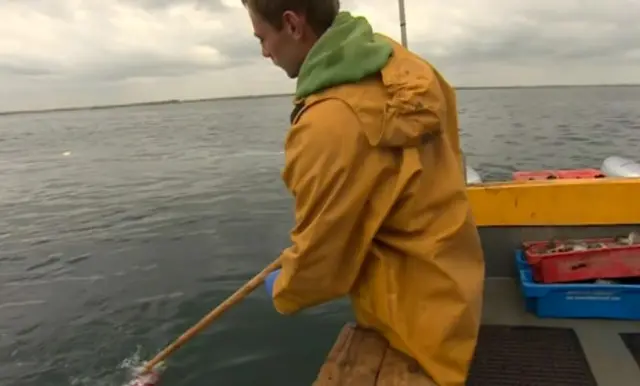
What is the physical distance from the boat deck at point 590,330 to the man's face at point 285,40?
227 centimetres

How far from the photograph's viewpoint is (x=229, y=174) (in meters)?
21.4

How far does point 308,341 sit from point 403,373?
14.9 ft

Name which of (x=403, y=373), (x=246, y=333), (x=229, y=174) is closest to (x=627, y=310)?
(x=403, y=373)

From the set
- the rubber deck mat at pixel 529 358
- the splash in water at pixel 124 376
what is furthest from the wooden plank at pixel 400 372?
the splash in water at pixel 124 376

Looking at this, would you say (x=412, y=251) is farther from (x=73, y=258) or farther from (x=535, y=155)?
(x=535, y=155)

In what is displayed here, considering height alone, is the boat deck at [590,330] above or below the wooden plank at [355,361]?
below

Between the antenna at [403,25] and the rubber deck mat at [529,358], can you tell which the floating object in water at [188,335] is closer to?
the rubber deck mat at [529,358]

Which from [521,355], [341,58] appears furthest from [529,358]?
[341,58]

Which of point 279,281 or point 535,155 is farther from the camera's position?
point 535,155

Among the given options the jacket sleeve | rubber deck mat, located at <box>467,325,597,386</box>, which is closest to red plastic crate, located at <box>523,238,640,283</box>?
rubber deck mat, located at <box>467,325,597,386</box>

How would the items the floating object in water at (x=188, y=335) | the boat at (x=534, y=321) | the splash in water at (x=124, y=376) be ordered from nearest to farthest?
the boat at (x=534, y=321) < the floating object in water at (x=188, y=335) < the splash in water at (x=124, y=376)

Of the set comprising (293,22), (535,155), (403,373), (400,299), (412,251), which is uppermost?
(293,22)

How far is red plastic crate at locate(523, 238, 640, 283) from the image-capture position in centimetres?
424

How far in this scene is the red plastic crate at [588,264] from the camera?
424 cm
